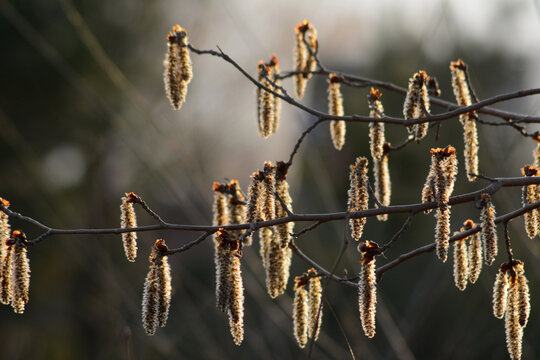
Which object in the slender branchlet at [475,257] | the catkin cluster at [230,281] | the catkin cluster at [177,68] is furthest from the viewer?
the catkin cluster at [177,68]

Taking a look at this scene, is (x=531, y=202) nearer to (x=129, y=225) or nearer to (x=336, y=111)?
(x=336, y=111)

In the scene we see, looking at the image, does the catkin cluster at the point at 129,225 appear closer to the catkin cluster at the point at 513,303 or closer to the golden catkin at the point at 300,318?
the golden catkin at the point at 300,318

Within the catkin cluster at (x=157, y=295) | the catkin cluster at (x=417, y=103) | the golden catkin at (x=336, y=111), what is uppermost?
the golden catkin at (x=336, y=111)

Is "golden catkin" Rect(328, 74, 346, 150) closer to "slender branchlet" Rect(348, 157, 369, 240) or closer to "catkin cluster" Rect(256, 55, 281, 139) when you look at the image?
"catkin cluster" Rect(256, 55, 281, 139)

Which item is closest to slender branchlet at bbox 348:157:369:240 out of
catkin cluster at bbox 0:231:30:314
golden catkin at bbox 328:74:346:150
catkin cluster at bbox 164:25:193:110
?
golden catkin at bbox 328:74:346:150

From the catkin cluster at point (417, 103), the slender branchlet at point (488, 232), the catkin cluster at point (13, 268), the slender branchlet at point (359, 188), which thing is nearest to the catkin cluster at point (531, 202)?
the slender branchlet at point (488, 232)

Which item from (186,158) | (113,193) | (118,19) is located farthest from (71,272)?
(186,158)

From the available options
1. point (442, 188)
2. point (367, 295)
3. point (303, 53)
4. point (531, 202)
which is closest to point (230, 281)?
point (367, 295)
